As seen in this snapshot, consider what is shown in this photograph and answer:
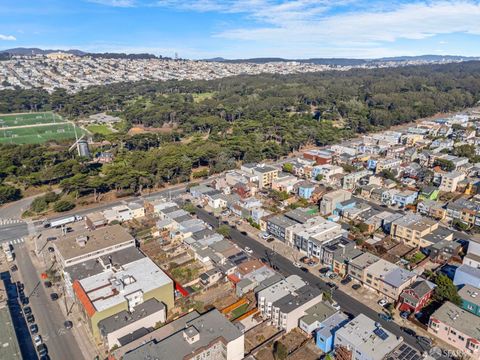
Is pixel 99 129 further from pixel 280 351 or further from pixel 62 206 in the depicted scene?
pixel 280 351

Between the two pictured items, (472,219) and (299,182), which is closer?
(472,219)

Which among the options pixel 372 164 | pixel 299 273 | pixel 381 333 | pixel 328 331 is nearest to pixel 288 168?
pixel 372 164

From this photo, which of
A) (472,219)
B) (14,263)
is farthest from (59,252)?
(472,219)

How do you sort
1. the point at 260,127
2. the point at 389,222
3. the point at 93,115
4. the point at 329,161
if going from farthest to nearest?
the point at 93,115
the point at 260,127
the point at 329,161
the point at 389,222

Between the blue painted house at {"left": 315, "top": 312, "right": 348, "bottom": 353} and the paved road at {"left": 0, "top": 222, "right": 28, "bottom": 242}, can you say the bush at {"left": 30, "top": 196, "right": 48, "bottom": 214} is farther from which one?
the blue painted house at {"left": 315, "top": 312, "right": 348, "bottom": 353}

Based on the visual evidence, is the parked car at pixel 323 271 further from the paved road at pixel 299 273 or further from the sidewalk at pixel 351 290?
the paved road at pixel 299 273

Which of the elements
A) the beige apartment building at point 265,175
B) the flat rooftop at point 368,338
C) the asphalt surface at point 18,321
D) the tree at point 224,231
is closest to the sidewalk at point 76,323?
the asphalt surface at point 18,321

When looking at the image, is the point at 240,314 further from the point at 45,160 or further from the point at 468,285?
the point at 45,160
